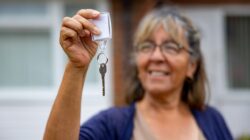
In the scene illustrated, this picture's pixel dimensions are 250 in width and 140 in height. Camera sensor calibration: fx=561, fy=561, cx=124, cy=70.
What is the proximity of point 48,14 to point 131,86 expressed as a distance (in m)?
4.02

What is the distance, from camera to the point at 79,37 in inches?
78.3

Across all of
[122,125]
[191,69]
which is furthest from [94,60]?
[122,125]

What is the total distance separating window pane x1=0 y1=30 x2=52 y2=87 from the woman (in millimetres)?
4300

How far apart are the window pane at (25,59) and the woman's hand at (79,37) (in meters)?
5.22

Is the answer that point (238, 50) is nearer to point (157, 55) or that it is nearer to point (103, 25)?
point (157, 55)

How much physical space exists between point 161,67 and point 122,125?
386mm

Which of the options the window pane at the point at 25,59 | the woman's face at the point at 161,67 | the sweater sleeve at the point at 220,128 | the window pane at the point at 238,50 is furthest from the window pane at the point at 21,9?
the sweater sleeve at the point at 220,128

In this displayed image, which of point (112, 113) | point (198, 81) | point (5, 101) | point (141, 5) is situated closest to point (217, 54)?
point (141, 5)

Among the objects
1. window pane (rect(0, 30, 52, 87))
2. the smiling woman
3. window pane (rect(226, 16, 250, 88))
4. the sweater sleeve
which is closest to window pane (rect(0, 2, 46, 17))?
window pane (rect(0, 30, 52, 87))

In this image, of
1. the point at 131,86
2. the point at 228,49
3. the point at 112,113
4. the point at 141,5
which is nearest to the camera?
the point at 112,113

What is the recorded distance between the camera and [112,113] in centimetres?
271

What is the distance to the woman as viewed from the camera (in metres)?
2.70

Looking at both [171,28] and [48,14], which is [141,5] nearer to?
[48,14]

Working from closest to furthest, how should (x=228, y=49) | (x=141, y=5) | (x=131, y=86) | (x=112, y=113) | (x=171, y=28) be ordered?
(x=112, y=113)
(x=171, y=28)
(x=131, y=86)
(x=141, y=5)
(x=228, y=49)
